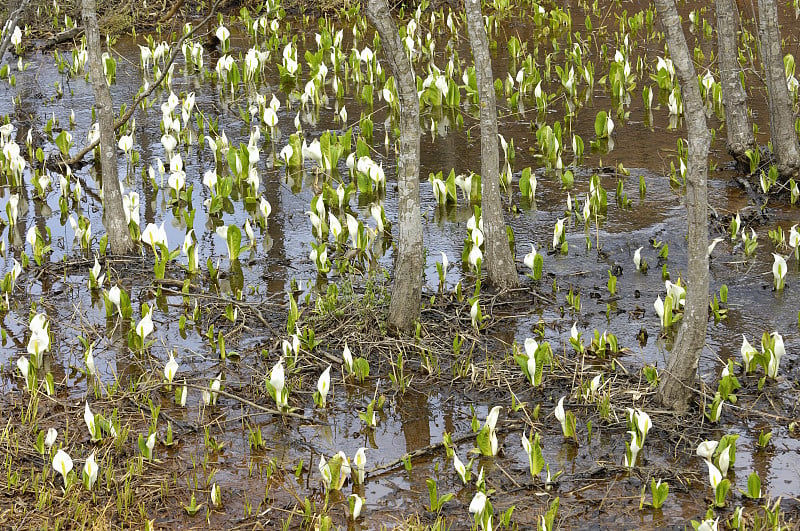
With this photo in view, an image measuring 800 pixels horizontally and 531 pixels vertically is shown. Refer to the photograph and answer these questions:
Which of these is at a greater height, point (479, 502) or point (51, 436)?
point (51, 436)

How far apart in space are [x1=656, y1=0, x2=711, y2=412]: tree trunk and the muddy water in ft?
0.79

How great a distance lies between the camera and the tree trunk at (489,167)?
5.61 metres

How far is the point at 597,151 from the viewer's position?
8742 mm

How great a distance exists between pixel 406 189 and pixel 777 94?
3635mm

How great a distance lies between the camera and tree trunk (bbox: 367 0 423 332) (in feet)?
16.5

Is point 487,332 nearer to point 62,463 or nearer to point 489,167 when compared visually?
point 489,167

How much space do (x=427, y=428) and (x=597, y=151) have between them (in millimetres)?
4727

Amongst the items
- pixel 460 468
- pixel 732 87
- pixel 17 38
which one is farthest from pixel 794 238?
pixel 17 38

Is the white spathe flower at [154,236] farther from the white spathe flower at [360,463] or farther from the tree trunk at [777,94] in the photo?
the tree trunk at [777,94]

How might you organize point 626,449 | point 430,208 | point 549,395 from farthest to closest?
1. point 430,208
2. point 549,395
3. point 626,449

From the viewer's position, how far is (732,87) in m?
7.74

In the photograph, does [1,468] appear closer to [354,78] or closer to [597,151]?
[597,151]

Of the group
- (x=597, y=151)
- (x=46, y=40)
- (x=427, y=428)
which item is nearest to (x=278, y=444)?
(x=427, y=428)

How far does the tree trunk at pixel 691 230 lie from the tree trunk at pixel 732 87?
11.8ft
